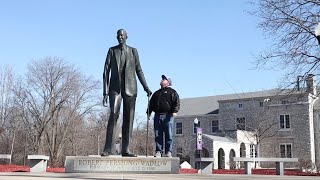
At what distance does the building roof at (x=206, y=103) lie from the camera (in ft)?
162

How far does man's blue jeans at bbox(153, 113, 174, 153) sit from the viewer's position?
10.5 metres

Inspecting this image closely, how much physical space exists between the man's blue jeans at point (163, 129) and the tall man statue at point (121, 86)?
81cm

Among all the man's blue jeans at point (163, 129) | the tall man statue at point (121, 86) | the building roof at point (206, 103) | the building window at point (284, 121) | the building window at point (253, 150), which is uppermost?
the building roof at point (206, 103)

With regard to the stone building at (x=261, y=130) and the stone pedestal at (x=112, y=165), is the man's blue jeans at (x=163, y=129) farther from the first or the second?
the stone building at (x=261, y=130)

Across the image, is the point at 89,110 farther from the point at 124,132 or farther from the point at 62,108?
the point at 124,132

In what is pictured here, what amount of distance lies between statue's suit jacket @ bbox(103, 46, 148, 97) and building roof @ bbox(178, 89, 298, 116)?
39.1 meters

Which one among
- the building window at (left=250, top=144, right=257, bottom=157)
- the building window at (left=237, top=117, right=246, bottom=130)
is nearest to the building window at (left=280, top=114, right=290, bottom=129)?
the building window at (left=250, top=144, right=257, bottom=157)

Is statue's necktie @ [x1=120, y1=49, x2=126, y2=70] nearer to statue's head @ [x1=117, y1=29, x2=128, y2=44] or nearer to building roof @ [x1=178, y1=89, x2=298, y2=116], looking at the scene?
statue's head @ [x1=117, y1=29, x2=128, y2=44]

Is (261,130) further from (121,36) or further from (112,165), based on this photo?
(112,165)

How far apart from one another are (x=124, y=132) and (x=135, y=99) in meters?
0.85

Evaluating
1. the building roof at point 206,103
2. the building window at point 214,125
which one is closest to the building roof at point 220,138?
the building window at point 214,125

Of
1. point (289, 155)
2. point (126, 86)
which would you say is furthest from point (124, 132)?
point (289, 155)

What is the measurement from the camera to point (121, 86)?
10117 millimetres

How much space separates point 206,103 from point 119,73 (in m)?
45.6
